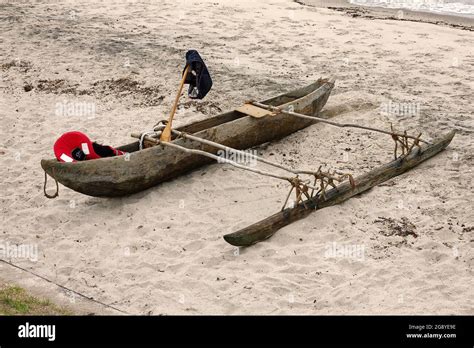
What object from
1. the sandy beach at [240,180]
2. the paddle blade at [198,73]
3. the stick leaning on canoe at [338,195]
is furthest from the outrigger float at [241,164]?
the paddle blade at [198,73]

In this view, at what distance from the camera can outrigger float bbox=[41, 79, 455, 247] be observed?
24.2ft

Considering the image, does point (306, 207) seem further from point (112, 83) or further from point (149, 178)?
point (112, 83)

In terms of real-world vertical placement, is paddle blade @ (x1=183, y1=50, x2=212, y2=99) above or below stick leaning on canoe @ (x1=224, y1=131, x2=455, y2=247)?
above

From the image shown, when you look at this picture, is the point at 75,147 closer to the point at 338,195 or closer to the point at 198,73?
the point at 198,73

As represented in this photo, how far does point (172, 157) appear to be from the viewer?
817 centimetres

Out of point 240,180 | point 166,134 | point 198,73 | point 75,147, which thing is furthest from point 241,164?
point 75,147

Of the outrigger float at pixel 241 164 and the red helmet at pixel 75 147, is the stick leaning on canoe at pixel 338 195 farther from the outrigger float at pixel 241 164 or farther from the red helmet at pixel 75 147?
the red helmet at pixel 75 147

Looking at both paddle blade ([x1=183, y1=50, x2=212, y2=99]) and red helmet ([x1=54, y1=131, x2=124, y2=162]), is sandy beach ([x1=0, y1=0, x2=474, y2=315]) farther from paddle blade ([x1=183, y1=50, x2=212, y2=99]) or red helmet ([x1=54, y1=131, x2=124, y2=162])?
paddle blade ([x1=183, y1=50, x2=212, y2=99])

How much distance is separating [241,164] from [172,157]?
3.07 feet

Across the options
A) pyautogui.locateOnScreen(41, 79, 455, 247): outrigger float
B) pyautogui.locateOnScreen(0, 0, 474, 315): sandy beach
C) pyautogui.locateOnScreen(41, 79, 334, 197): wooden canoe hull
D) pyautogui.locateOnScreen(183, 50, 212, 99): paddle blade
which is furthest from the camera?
pyautogui.locateOnScreen(183, 50, 212, 99): paddle blade

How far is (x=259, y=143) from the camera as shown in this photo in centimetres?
928

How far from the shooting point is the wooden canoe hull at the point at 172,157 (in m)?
7.51

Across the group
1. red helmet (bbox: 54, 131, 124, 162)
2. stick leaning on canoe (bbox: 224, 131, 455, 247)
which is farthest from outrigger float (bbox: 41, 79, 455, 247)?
red helmet (bbox: 54, 131, 124, 162)

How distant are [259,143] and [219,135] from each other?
94 cm
